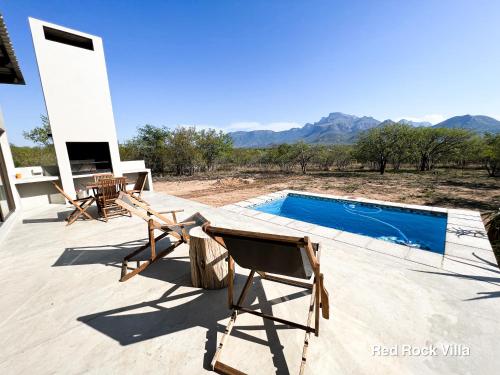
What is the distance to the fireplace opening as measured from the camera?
891 centimetres

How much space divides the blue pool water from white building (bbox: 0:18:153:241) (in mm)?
7412

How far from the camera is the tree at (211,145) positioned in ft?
66.8

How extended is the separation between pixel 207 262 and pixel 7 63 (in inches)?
337

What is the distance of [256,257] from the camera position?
1.81 metres

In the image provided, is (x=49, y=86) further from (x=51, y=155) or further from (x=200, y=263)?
(x=51, y=155)

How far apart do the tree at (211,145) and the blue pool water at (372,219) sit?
13570 mm

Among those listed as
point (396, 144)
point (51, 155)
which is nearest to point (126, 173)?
point (51, 155)

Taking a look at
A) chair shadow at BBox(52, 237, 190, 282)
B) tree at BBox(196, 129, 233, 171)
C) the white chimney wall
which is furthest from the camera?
tree at BBox(196, 129, 233, 171)

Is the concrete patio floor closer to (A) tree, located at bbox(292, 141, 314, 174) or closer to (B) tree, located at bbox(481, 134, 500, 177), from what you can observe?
(B) tree, located at bbox(481, 134, 500, 177)

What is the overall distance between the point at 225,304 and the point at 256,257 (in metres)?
1.04

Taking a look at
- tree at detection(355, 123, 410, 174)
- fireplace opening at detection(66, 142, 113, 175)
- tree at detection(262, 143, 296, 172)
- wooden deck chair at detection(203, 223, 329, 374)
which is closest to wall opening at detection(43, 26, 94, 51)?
fireplace opening at detection(66, 142, 113, 175)

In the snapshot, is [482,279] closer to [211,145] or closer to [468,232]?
[468,232]

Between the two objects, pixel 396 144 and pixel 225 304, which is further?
pixel 396 144

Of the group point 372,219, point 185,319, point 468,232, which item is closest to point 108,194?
point 185,319
